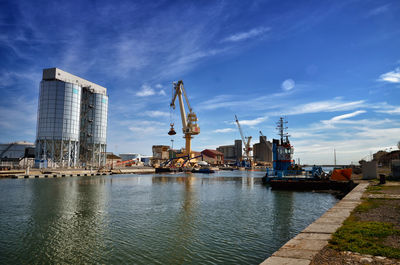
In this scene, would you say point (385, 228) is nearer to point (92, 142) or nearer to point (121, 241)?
point (121, 241)

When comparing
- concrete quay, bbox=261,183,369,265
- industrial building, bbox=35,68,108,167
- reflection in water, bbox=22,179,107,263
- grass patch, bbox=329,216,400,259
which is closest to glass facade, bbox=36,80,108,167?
industrial building, bbox=35,68,108,167

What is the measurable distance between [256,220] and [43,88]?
340 feet

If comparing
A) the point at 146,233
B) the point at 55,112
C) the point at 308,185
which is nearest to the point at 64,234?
the point at 146,233

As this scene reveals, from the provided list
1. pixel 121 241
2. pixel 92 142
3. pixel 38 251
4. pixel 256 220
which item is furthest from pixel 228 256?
pixel 92 142

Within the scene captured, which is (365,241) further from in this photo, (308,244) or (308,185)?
(308,185)

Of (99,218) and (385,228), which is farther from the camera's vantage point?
(99,218)

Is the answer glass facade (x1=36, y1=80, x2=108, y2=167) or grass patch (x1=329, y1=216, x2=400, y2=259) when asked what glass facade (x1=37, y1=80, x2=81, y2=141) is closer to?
→ glass facade (x1=36, y1=80, x2=108, y2=167)

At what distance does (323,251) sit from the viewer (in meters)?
8.79

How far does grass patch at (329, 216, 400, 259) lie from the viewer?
27.8 feet

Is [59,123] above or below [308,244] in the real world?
above

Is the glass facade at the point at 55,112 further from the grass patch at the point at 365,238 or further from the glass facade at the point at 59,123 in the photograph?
the grass patch at the point at 365,238

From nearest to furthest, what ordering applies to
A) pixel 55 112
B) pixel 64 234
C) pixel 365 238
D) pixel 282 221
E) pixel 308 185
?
pixel 365 238 < pixel 64 234 < pixel 282 221 < pixel 308 185 < pixel 55 112

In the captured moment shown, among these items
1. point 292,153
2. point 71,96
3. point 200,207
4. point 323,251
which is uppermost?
point 71,96

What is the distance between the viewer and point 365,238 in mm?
9812
